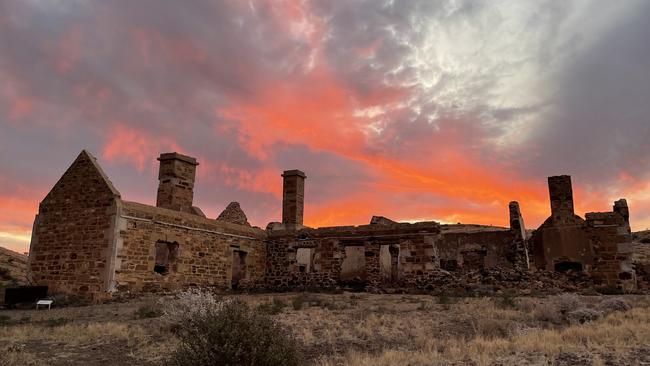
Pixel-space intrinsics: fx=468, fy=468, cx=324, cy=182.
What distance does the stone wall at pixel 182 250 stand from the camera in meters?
15.3

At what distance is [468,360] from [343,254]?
13.7 metres

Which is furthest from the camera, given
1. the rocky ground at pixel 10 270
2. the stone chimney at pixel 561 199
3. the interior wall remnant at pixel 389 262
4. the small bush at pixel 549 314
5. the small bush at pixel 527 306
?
the stone chimney at pixel 561 199

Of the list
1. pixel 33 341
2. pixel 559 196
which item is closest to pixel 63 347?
pixel 33 341

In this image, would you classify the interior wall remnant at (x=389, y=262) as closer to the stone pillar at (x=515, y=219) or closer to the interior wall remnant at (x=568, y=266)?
the stone pillar at (x=515, y=219)

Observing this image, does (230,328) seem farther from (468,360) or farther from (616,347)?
(616,347)

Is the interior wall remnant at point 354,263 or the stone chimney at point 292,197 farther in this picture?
the stone chimney at point 292,197

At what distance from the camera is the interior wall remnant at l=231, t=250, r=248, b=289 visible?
20.2 metres

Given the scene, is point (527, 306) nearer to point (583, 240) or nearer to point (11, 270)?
point (583, 240)

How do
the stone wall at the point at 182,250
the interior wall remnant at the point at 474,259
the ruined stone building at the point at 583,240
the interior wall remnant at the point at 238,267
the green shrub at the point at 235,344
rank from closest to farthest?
the green shrub at the point at 235,344 → the stone wall at the point at 182,250 → the ruined stone building at the point at 583,240 → the interior wall remnant at the point at 238,267 → the interior wall remnant at the point at 474,259

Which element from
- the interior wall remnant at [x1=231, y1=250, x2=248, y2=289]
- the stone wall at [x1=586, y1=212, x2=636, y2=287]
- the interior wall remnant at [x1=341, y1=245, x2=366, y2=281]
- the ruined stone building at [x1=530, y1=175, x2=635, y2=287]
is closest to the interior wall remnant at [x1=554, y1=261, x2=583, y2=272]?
the ruined stone building at [x1=530, y1=175, x2=635, y2=287]

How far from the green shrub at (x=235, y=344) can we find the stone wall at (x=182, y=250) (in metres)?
10.3

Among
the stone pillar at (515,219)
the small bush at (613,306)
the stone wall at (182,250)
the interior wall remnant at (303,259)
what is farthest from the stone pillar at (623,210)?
the stone wall at (182,250)

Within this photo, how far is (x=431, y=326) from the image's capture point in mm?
9531

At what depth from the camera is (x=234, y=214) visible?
2422cm
